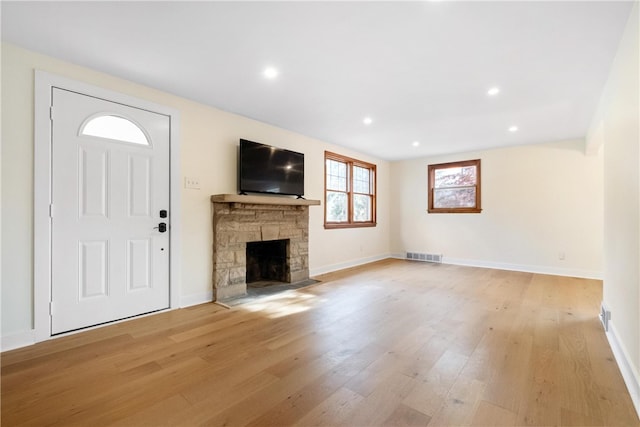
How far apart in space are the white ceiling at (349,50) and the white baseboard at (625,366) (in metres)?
2.23

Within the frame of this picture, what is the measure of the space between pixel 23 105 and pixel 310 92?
245cm

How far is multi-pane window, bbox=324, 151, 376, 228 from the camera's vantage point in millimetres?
5566

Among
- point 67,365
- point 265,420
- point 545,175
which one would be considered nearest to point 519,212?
point 545,175

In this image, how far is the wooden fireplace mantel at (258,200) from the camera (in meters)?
3.47

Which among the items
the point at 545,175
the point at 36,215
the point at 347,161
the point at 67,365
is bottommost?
the point at 67,365

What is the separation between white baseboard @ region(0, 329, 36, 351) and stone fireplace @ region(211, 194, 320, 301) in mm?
1599

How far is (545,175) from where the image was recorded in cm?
518

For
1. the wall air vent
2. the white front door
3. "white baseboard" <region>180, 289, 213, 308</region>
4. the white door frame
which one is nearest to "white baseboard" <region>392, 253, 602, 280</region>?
the wall air vent

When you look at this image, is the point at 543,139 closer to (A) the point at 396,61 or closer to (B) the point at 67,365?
(A) the point at 396,61

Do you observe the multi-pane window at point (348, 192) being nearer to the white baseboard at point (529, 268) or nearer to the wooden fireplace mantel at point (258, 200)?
the wooden fireplace mantel at point (258, 200)

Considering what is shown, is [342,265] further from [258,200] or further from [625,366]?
[625,366]

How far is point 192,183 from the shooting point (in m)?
3.41

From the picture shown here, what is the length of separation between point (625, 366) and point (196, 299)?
12.3ft

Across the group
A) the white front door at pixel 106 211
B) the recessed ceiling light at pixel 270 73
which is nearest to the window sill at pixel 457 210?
the recessed ceiling light at pixel 270 73
